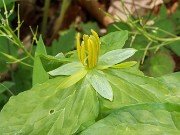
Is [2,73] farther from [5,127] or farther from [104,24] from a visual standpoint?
[104,24]

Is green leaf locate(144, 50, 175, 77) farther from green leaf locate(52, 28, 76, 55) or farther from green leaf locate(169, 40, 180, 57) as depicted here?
green leaf locate(52, 28, 76, 55)

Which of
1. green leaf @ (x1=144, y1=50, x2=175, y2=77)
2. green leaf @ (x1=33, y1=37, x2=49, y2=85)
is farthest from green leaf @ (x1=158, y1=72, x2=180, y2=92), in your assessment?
green leaf @ (x1=144, y1=50, x2=175, y2=77)

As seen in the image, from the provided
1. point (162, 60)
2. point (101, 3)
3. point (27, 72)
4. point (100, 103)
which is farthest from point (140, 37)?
point (100, 103)

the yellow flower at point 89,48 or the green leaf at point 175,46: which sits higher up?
the yellow flower at point 89,48

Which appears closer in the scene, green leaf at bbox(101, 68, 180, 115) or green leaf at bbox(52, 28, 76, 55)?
green leaf at bbox(101, 68, 180, 115)

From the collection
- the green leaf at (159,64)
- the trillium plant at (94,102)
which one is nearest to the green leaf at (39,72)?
the trillium plant at (94,102)

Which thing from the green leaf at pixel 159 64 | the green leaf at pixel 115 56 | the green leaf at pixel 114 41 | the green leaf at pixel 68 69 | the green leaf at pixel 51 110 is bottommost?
the green leaf at pixel 159 64

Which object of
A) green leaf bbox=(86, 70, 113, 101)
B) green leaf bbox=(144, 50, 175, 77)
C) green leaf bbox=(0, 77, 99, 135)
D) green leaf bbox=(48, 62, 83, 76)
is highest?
green leaf bbox=(48, 62, 83, 76)

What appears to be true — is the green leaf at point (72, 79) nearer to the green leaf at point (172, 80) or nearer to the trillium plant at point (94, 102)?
the trillium plant at point (94, 102)
